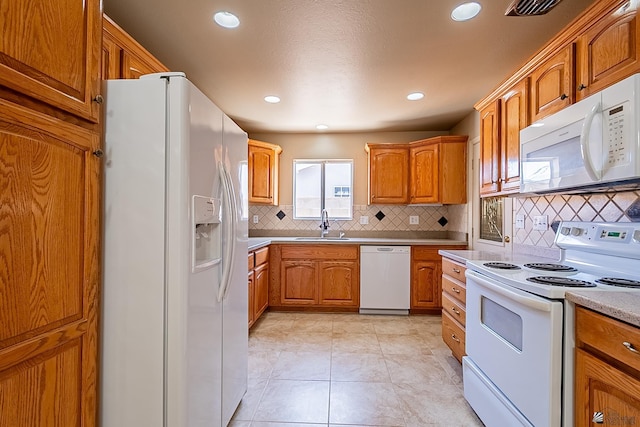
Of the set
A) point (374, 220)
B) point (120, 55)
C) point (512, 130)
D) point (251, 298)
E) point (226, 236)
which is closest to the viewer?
point (226, 236)

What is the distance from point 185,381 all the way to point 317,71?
2.26 meters

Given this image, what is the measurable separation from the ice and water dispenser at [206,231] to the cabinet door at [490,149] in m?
2.03

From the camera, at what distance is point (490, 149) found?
241 centimetres

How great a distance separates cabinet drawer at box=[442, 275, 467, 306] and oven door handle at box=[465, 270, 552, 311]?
47 centimetres

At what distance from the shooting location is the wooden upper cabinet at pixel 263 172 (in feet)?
12.8

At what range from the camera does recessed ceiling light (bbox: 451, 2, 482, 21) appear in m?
1.68

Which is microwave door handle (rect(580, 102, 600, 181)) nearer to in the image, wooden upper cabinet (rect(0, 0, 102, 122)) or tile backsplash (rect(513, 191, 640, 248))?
tile backsplash (rect(513, 191, 640, 248))

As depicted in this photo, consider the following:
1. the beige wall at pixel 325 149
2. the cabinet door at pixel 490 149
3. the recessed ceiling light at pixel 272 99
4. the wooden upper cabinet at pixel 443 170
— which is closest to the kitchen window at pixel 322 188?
the beige wall at pixel 325 149

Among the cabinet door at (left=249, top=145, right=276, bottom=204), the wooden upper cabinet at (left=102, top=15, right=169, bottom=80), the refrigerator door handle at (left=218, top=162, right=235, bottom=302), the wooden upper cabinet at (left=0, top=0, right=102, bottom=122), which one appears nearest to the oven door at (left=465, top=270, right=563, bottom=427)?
the refrigerator door handle at (left=218, top=162, right=235, bottom=302)

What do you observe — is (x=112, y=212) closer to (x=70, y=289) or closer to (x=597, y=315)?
(x=70, y=289)

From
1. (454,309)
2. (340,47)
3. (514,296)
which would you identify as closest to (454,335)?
(454,309)

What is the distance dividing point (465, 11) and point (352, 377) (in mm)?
2461

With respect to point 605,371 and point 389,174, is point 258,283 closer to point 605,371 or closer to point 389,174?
point 389,174

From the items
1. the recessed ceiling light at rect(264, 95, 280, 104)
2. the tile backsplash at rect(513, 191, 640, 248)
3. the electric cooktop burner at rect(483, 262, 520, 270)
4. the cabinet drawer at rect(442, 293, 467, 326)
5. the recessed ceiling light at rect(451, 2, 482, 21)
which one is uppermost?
the recessed ceiling light at rect(451, 2, 482, 21)
